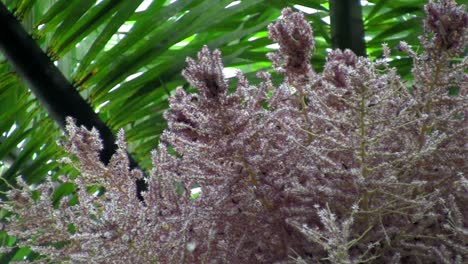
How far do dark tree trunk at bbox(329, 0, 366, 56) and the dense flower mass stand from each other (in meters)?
0.28

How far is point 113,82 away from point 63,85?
80mm

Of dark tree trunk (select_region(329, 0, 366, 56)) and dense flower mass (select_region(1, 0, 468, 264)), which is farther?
dark tree trunk (select_region(329, 0, 366, 56))

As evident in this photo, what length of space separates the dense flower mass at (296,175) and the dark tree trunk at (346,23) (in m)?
0.28

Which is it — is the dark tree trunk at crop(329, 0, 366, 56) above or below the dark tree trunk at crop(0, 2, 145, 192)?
below

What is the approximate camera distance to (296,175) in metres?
0.40

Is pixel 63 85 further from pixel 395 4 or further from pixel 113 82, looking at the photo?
pixel 395 4

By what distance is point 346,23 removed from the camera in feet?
Result: 2.30

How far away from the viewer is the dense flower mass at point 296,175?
0.34m

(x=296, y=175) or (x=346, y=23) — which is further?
(x=346, y=23)

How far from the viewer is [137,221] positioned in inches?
14.0

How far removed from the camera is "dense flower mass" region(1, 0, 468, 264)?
337 millimetres

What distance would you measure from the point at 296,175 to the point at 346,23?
13.4 inches

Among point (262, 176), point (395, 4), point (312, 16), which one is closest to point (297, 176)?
point (262, 176)

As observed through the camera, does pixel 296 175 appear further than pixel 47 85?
No
